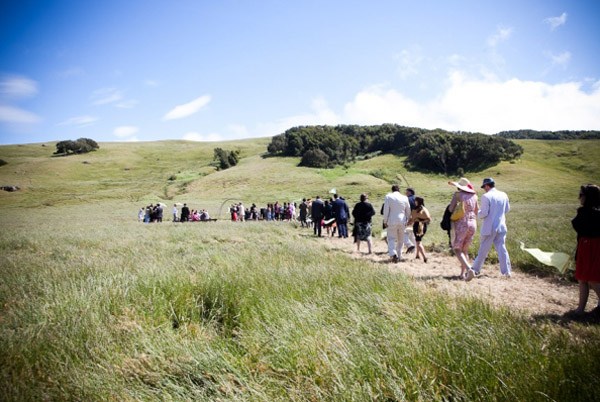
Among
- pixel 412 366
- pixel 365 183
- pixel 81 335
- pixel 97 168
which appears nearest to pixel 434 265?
pixel 412 366

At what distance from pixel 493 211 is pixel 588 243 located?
2444 mm

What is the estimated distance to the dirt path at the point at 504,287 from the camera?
213 inches

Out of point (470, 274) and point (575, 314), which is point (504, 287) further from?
point (575, 314)

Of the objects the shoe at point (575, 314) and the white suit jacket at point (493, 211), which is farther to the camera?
the white suit jacket at point (493, 211)

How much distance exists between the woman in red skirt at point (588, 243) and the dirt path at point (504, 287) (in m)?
0.65

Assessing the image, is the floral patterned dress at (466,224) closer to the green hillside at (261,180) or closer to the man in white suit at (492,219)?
the man in white suit at (492,219)

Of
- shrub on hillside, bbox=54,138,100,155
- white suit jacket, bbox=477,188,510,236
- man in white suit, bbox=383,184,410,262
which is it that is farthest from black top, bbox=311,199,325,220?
shrub on hillside, bbox=54,138,100,155

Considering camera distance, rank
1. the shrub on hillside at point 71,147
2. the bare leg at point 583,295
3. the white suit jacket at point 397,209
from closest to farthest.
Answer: the bare leg at point 583,295 → the white suit jacket at point 397,209 → the shrub on hillside at point 71,147

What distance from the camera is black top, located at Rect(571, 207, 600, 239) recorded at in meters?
4.75

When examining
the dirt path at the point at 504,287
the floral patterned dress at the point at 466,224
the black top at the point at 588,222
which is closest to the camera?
the black top at the point at 588,222

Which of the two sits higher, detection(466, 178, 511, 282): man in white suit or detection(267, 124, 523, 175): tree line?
detection(267, 124, 523, 175): tree line

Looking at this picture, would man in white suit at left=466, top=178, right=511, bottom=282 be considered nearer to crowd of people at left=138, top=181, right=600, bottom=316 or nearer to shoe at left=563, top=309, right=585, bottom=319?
crowd of people at left=138, top=181, right=600, bottom=316

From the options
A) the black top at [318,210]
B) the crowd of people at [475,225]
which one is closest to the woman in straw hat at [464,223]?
the crowd of people at [475,225]

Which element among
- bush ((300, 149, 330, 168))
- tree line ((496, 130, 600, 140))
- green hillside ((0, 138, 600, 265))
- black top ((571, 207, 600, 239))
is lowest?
green hillside ((0, 138, 600, 265))
